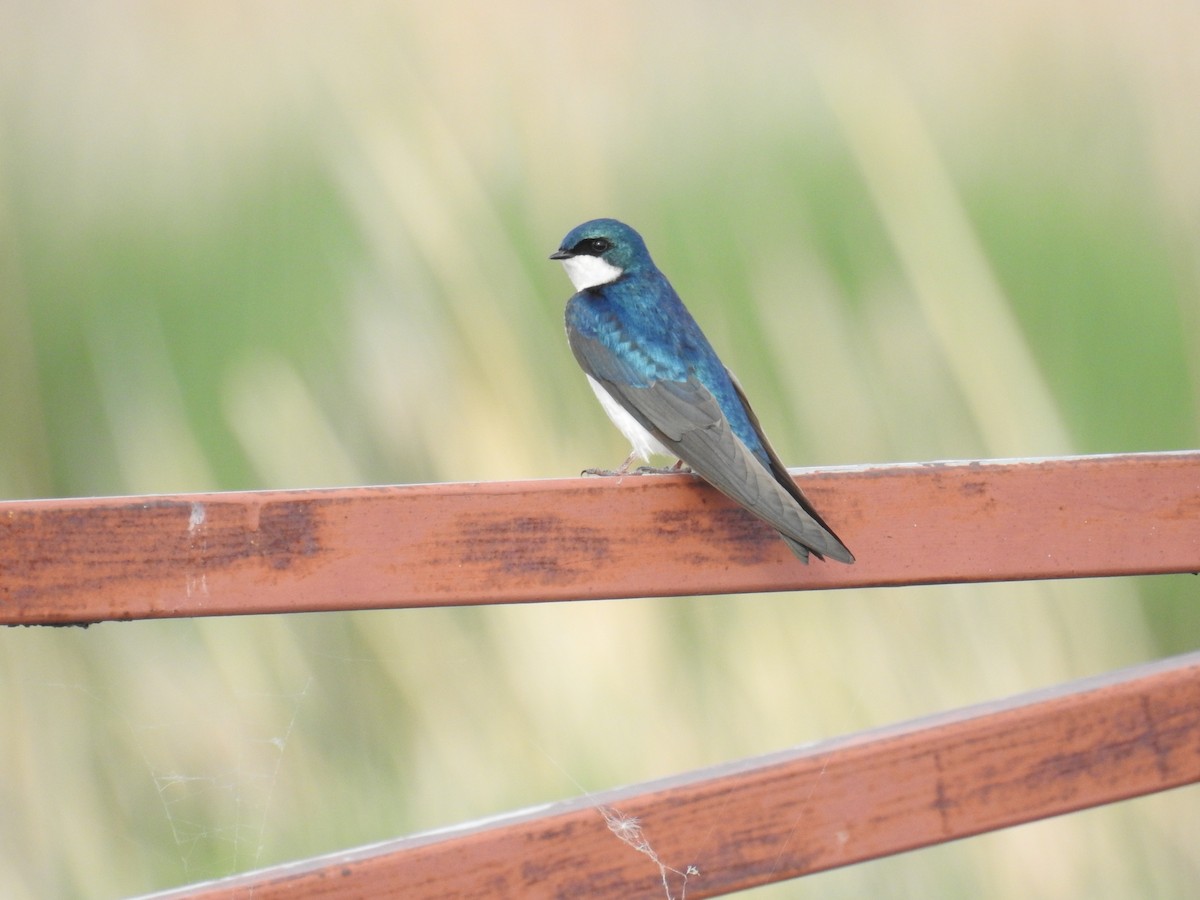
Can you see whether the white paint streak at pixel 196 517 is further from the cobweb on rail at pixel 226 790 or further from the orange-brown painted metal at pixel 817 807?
the cobweb on rail at pixel 226 790

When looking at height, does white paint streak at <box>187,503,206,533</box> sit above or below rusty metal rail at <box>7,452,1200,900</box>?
above

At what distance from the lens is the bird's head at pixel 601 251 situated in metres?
1.69

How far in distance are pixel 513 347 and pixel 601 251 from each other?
181mm

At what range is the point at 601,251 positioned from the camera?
1.70 metres

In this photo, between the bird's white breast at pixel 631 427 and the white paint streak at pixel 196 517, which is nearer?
the white paint streak at pixel 196 517

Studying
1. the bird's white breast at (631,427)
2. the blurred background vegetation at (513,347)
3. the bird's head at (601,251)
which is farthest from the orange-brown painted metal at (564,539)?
the bird's head at (601,251)

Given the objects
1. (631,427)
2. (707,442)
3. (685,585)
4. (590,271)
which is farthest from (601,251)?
(685,585)

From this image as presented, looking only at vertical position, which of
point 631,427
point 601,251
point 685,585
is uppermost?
point 601,251

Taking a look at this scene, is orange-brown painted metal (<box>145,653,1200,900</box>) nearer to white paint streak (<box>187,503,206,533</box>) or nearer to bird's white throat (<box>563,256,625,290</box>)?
white paint streak (<box>187,503,206,533</box>)

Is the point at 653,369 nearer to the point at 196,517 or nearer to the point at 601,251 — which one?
the point at 601,251

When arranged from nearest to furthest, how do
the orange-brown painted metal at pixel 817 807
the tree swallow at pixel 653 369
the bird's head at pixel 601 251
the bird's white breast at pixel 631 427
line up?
the orange-brown painted metal at pixel 817 807
the tree swallow at pixel 653 369
the bird's white breast at pixel 631 427
the bird's head at pixel 601 251

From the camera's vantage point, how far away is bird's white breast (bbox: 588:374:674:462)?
4.78 ft

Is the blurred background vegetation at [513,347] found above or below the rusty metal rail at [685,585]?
above

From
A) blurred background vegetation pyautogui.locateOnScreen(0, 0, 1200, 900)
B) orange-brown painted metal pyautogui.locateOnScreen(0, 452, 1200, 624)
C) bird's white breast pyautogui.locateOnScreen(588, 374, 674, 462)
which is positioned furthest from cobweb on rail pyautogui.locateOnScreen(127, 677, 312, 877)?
orange-brown painted metal pyautogui.locateOnScreen(0, 452, 1200, 624)
